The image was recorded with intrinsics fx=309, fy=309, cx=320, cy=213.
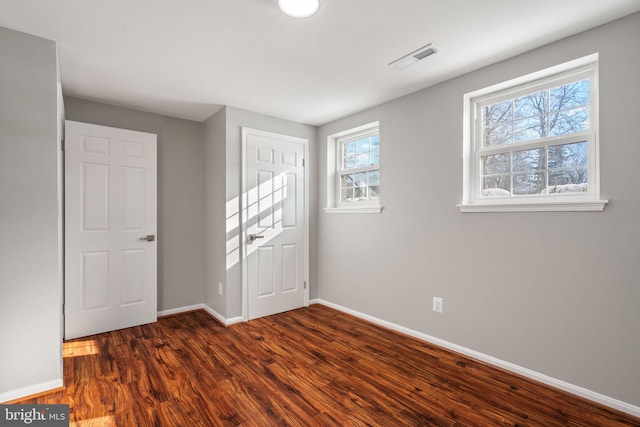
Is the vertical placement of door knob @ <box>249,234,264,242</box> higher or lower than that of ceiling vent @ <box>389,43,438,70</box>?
lower

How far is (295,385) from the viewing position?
2197mm

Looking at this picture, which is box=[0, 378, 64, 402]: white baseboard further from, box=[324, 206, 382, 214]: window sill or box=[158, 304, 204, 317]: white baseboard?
box=[324, 206, 382, 214]: window sill

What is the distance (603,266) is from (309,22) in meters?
2.42

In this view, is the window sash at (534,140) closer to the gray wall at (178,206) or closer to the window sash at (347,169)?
the window sash at (347,169)

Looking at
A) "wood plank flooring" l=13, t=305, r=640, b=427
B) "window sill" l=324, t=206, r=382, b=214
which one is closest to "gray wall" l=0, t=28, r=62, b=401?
"wood plank flooring" l=13, t=305, r=640, b=427

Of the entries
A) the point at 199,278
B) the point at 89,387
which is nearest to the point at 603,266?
the point at 89,387

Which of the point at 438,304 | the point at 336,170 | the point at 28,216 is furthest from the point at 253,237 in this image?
the point at 438,304

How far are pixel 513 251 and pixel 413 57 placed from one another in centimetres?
166

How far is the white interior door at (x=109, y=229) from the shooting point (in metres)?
3.01

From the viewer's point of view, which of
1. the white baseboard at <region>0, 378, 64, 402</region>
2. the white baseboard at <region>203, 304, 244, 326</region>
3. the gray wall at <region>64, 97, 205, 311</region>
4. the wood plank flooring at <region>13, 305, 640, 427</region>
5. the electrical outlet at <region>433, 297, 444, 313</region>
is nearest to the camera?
the wood plank flooring at <region>13, 305, 640, 427</region>

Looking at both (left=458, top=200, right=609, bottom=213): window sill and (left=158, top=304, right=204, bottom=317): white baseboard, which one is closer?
(left=458, top=200, right=609, bottom=213): window sill

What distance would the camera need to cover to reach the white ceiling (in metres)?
1.81

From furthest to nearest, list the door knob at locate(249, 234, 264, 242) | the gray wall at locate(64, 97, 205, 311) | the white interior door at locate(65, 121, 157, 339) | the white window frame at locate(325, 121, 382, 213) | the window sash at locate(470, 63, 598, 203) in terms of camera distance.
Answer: the white window frame at locate(325, 121, 382, 213)
the gray wall at locate(64, 97, 205, 311)
the door knob at locate(249, 234, 264, 242)
the white interior door at locate(65, 121, 157, 339)
the window sash at locate(470, 63, 598, 203)

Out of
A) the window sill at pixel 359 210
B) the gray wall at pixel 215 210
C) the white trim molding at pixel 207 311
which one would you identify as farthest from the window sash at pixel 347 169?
the white trim molding at pixel 207 311
